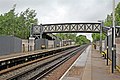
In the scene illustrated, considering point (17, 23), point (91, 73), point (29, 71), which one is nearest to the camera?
point (91, 73)

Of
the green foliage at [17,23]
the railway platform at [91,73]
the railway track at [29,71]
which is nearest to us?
the railway track at [29,71]

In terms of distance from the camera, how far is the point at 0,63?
2075cm

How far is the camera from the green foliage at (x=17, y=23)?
276 ft

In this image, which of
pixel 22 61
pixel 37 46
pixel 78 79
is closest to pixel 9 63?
pixel 22 61

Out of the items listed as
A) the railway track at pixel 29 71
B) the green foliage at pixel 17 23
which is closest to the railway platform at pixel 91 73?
the railway track at pixel 29 71

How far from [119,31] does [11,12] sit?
72971mm

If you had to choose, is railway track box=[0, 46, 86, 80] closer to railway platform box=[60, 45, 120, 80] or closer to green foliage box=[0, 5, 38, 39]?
railway platform box=[60, 45, 120, 80]

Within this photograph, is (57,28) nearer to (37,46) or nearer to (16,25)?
(16,25)

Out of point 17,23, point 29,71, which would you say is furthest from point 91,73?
point 17,23

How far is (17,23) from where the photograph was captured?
307 feet

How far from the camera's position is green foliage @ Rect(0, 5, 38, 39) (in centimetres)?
8425

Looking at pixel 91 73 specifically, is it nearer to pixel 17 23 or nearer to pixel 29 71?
pixel 29 71

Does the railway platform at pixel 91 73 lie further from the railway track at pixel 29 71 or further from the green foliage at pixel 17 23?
the green foliage at pixel 17 23

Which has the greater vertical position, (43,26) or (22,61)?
(43,26)
